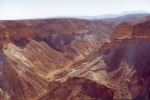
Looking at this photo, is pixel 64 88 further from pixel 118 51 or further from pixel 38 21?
pixel 38 21

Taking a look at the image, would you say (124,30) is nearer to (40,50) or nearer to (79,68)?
(79,68)

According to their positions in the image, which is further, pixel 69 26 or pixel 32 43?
pixel 69 26

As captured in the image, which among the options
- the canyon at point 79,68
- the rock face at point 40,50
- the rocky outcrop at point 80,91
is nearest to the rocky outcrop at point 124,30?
the canyon at point 79,68

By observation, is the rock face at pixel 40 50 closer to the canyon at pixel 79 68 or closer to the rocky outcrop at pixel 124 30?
the canyon at pixel 79 68

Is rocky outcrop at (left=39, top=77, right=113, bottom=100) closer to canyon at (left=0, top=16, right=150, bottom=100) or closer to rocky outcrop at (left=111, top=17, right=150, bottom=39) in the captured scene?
canyon at (left=0, top=16, right=150, bottom=100)

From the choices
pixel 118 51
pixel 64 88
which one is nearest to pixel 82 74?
pixel 64 88

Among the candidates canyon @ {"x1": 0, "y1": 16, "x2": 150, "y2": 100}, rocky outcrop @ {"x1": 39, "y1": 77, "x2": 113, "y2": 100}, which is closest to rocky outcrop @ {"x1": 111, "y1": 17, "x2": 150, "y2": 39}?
canyon @ {"x1": 0, "y1": 16, "x2": 150, "y2": 100}

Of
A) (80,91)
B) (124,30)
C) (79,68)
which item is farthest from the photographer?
(124,30)

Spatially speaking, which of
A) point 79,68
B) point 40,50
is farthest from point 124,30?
point 40,50
